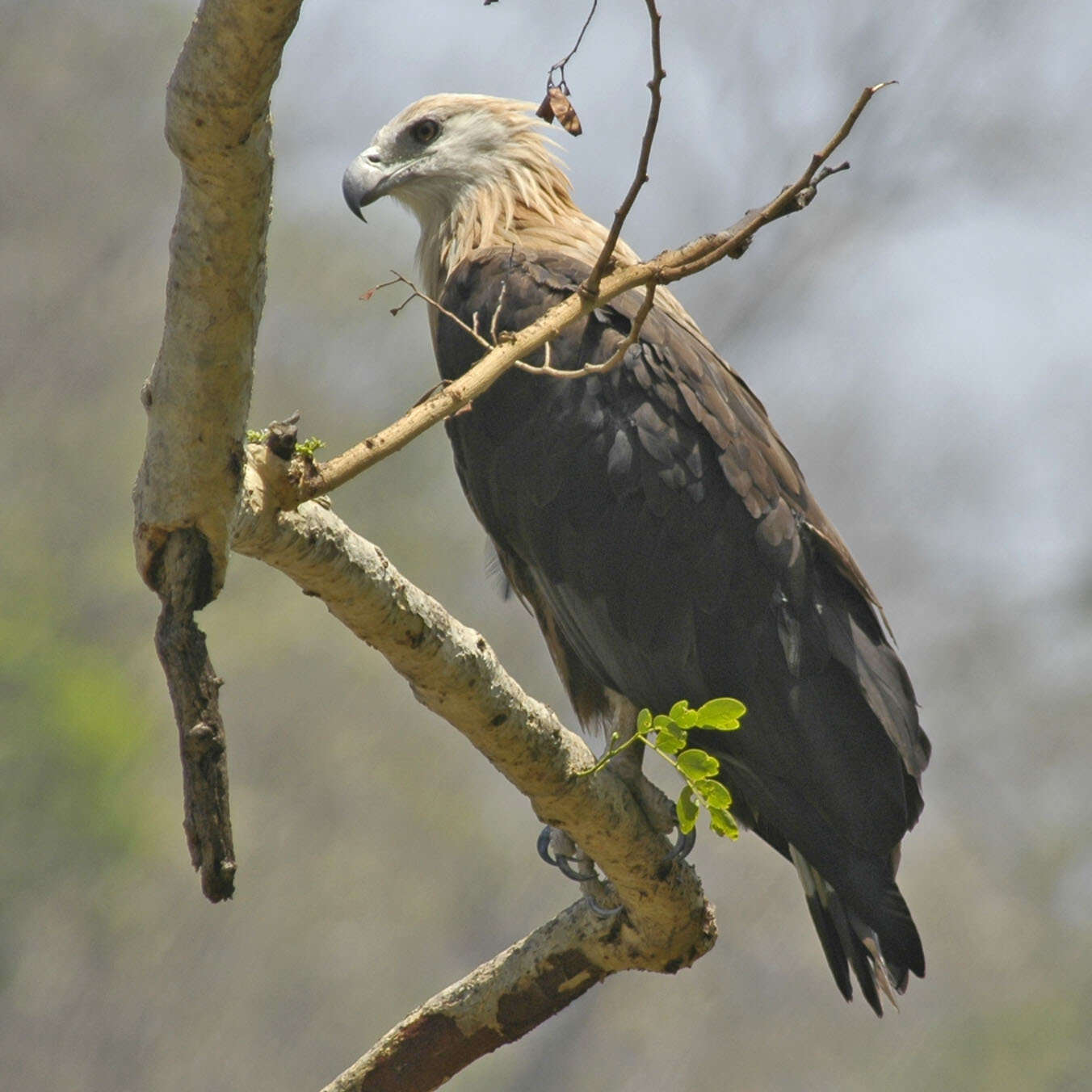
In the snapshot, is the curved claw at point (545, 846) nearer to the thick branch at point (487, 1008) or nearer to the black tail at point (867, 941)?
the thick branch at point (487, 1008)

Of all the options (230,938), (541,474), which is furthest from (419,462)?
(541,474)

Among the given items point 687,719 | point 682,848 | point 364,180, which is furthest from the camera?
point 364,180

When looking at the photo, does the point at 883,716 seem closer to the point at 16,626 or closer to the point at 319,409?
the point at 319,409

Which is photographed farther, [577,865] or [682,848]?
[577,865]

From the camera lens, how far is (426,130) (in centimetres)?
376

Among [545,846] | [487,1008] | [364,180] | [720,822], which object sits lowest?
[720,822]

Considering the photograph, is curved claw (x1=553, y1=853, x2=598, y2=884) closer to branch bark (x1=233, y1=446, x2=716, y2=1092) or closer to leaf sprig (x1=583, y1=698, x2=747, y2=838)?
branch bark (x1=233, y1=446, x2=716, y2=1092)

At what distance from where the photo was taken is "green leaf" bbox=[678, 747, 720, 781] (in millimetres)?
1657

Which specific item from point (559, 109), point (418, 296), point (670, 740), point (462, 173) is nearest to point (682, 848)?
point (670, 740)

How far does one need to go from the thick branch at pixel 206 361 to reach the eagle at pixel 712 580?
131 centimetres

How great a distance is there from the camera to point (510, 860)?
602cm

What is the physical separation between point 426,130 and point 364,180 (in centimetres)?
34

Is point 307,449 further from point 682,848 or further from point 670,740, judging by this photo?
point 682,848

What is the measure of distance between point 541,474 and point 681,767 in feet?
4.43
